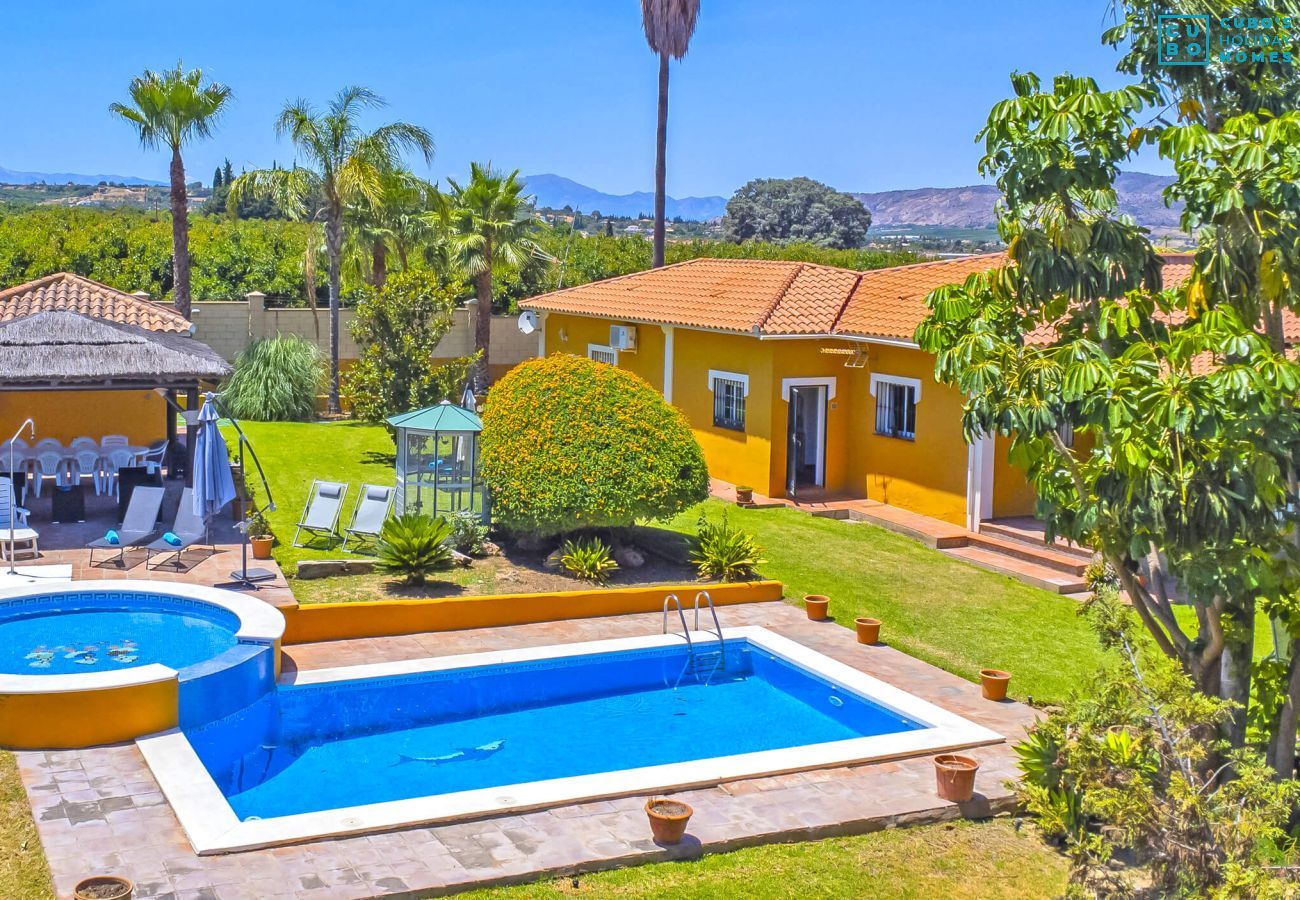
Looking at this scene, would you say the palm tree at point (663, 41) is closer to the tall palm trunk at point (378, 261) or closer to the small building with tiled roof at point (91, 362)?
the tall palm trunk at point (378, 261)

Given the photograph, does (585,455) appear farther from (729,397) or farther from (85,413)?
(85,413)

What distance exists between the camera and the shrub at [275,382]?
30156 mm

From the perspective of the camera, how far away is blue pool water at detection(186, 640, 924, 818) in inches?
472

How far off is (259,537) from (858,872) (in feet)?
36.1

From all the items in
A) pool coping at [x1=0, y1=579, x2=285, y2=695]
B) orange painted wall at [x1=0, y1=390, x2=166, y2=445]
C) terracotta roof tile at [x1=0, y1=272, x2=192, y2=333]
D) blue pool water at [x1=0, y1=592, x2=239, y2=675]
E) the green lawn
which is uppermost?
terracotta roof tile at [x1=0, y1=272, x2=192, y2=333]

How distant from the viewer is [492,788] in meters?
11.1

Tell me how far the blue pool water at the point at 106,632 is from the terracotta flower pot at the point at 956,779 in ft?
25.5

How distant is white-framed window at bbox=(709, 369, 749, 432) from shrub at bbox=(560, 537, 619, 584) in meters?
7.10

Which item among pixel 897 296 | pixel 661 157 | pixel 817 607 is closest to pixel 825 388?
pixel 897 296

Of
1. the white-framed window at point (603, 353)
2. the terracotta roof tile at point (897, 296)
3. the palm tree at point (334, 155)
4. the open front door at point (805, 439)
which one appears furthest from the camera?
the palm tree at point (334, 155)

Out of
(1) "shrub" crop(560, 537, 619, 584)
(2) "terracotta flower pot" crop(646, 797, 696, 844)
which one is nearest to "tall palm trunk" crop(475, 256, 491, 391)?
(1) "shrub" crop(560, 537, 619, 584)

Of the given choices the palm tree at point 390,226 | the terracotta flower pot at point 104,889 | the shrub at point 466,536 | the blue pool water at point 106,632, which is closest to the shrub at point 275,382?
the palm tree at point 390,226

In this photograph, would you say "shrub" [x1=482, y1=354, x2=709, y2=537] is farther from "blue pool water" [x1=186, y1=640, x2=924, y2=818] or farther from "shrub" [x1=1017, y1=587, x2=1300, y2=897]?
"shrub" [x1=1017, y1=587, x2=1300, y2=897]

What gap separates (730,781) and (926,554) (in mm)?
9774
